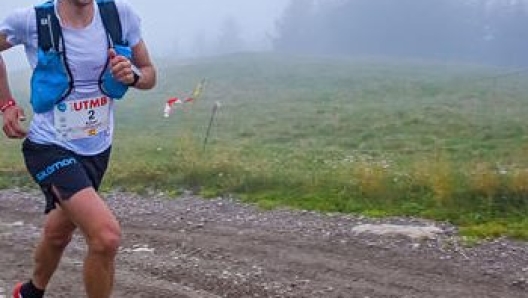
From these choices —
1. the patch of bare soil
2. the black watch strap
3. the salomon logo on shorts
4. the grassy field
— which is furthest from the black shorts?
the grassy field

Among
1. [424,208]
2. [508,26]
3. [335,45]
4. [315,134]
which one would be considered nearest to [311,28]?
[335,45]

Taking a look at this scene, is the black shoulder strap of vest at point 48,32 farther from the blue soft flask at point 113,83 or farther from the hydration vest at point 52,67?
the blue soft flask at point 113,83

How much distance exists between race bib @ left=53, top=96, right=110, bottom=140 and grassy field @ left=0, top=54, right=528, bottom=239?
4839 millimetres

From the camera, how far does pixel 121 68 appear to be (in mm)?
4242

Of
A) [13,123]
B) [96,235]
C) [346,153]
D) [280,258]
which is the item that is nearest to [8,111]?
[13,123]

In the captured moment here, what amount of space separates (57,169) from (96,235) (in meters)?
0.50

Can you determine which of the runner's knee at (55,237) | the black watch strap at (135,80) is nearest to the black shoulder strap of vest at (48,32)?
the black watch strap at (135,80)

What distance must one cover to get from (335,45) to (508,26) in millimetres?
28733

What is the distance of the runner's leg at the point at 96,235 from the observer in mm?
4152

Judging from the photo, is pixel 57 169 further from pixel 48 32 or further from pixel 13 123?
pixel 48 32

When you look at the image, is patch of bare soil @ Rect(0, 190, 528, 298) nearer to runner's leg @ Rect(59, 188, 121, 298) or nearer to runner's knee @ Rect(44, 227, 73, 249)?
runner's knee @ Rect(44, 227, 73, 249)

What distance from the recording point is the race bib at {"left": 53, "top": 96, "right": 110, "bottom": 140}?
172 inches

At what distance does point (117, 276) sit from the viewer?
637cm

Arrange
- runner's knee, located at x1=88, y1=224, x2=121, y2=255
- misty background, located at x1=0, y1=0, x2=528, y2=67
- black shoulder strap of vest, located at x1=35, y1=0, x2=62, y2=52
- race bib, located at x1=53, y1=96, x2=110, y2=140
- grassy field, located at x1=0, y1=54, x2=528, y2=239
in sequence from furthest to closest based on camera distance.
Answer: misty background, located at x1=0, y1=0, x2=528, y2=67
grassy field, located at x1=0, y1=54, x2=528, y2=239
race bib, located at x1=53, y1=96, x2=110, y2=140
black shoulder strap of vest, located at x1=35, y1=0, x2=62, y2=52
runner's knee, located at x1=88, y1=224, x2=121, y2=255
